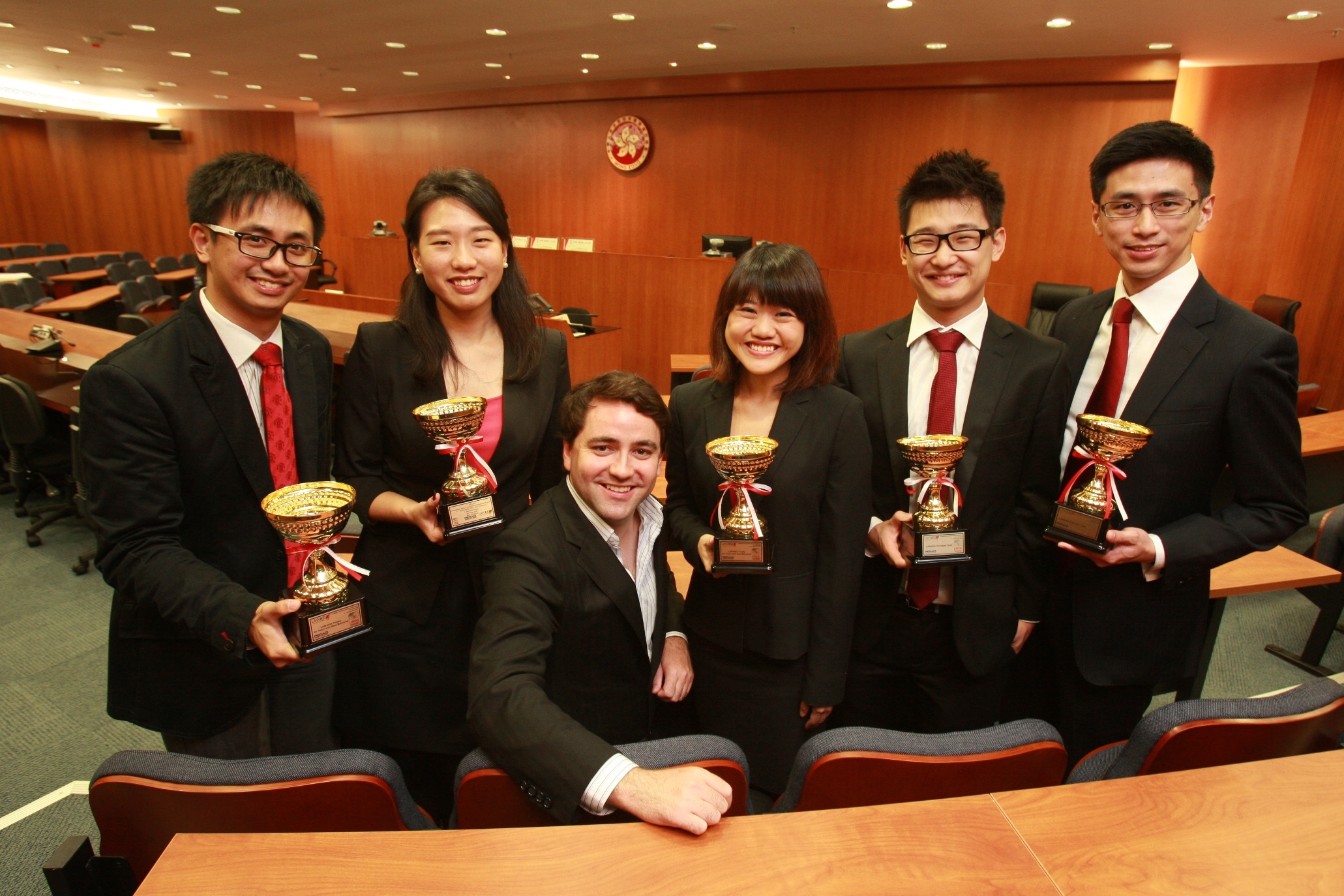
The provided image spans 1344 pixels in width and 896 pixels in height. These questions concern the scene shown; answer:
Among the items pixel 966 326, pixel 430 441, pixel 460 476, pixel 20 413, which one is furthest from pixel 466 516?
pixel 20 413

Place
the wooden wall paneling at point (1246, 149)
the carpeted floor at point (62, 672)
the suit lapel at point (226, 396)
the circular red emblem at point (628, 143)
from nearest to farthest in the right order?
1. the suit lapel at point (226, 396)
2. the carpeted floor at point (62, 672)
3. the wooden wall paneling at point (1246, 149)
4. the circular red emblem at point (628, 143)

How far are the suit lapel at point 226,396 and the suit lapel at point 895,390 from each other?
56.0 inches

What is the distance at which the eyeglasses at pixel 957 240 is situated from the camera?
1.75 meters

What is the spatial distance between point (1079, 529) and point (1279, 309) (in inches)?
270

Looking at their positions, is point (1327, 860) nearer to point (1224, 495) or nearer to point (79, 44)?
point (1224, 495)

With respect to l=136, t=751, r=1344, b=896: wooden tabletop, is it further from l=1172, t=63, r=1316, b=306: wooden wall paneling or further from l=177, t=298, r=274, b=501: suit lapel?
l=1172, t=63, r=1316, b=306: wooden wall paneling

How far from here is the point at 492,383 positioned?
1.89 meters

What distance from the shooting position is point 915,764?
121 centimetres

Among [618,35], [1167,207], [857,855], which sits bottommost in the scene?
[857,855]

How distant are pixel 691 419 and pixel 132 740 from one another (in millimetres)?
2607

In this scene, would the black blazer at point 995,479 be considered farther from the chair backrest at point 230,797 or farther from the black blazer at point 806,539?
the chair backrest at point 230,797

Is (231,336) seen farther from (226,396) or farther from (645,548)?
(645,548)

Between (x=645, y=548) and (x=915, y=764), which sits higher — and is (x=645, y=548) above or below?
above

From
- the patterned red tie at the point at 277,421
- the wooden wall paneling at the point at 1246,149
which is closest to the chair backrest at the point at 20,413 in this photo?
the patterned red tie at the point at 277,421
